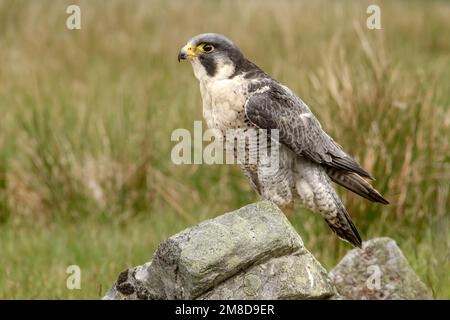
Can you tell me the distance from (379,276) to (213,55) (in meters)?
1.84

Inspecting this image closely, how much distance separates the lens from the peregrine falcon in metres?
4.43

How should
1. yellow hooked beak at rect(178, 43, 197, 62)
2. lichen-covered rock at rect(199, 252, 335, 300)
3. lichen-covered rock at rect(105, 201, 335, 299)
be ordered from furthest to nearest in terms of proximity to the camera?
yellow hooked beak at rect(178, 43, 197, 62)
lichen-covered rock at rect(199, 252, 335, 300)
lichen-covered rock at rect(105, 201, 335, 299)

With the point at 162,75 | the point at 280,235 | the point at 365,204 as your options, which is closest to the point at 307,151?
the point at 280,235

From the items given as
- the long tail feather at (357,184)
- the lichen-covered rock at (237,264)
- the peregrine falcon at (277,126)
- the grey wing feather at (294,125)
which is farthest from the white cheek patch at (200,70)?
the long tail feather at (357,184)

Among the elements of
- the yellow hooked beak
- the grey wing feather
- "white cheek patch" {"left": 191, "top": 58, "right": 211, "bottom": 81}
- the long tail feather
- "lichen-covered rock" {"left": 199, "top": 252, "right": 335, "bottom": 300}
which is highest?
the yellow hooked beak

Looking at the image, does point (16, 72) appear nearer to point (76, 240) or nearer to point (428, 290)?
point (76, 240)

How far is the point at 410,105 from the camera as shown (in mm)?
6988

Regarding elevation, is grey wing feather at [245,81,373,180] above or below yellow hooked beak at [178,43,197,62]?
below

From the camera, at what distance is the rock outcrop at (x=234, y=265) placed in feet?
13.1

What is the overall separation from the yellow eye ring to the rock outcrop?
2.80 ft

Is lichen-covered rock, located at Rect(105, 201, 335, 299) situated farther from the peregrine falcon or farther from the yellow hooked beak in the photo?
the yellow hooked beak

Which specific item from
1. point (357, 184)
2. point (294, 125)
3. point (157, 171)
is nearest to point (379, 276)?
point (357, 184)

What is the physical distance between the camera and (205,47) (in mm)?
4426

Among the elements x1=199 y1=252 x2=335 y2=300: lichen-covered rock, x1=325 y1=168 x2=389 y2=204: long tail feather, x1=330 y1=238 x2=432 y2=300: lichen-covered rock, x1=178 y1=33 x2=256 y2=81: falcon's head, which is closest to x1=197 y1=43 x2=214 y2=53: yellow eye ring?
x1=178 y1=33 x2=256 y2=81: falcon's head
